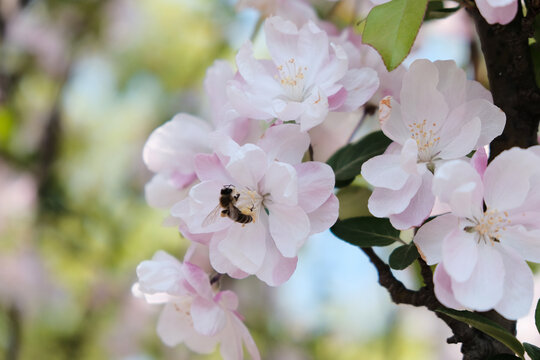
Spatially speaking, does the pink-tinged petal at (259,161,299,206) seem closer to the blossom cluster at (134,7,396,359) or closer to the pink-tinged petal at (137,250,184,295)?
the blossom cluster at (134,7,396,359)

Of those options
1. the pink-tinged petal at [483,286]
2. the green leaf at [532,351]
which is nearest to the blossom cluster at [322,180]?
the pink-tinged petal at [483,286]

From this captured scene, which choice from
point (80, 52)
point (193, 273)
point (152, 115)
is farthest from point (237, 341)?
point (152, 115)

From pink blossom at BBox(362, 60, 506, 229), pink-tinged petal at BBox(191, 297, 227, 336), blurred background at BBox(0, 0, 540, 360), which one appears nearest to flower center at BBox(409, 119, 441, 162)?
pink blossom at BBox(362, 60, 506, 229)

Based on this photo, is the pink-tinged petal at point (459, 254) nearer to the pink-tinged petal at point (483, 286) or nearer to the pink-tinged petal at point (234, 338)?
the pink-tinged petal at point (483, 286)

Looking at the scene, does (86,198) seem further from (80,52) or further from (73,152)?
(80,52)

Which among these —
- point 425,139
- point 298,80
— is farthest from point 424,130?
point 298,80
